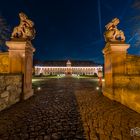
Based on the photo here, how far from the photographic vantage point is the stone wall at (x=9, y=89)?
194 inches

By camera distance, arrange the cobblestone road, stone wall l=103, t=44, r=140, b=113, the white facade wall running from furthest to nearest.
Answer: the white facade wall, stone wall l=103, t=44, r=140, b=113, the cobblestone road

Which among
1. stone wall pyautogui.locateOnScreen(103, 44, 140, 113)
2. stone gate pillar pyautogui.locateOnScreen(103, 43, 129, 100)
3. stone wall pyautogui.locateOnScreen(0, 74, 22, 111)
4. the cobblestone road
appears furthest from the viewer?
stone gate pillar pyautogui.locateOnScreen(103, 43, 129, 100)

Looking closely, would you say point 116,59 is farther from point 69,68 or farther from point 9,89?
point 69,68

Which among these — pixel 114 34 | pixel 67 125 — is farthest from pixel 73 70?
pixel 67 125

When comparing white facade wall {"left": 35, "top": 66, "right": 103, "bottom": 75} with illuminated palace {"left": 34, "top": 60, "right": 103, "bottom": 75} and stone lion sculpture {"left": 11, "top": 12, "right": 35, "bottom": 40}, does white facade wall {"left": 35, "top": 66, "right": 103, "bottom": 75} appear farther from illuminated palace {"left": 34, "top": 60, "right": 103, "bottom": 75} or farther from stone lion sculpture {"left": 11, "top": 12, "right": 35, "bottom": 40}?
stone lion sculpture {"left": 11, "top": 12, "right": 35, "bottom": 40}

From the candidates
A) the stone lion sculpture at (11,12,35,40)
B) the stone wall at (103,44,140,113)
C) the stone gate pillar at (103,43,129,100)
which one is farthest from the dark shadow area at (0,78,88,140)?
the stone lion sculpture at (11,12,35,40)

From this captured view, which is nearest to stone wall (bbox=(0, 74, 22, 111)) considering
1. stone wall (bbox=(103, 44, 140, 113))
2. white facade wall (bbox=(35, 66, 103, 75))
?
stone wall (bbox=(103, 44, 140, 113))

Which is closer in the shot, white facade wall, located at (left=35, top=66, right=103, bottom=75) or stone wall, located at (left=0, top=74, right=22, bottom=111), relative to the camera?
stone wall, located at (left=0, top=74, right=22, bottom=111)

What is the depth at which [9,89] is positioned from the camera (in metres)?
5.46

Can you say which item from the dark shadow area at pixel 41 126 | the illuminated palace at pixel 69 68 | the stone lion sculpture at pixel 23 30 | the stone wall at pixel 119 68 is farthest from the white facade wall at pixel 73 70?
the dark shadow area at pixel 41 126

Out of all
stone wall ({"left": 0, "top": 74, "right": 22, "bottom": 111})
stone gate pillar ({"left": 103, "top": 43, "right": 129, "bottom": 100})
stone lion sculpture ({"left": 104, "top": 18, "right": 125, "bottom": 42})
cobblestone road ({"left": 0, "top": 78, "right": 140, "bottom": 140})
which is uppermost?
stone lion sculpture ({"left": 104, "top": 18, "right": 125, "bottom": 42})

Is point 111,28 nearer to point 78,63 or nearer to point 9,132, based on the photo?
point 9,132

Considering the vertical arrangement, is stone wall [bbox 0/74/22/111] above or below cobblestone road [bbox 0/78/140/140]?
above

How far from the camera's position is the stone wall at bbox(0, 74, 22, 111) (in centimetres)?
492
